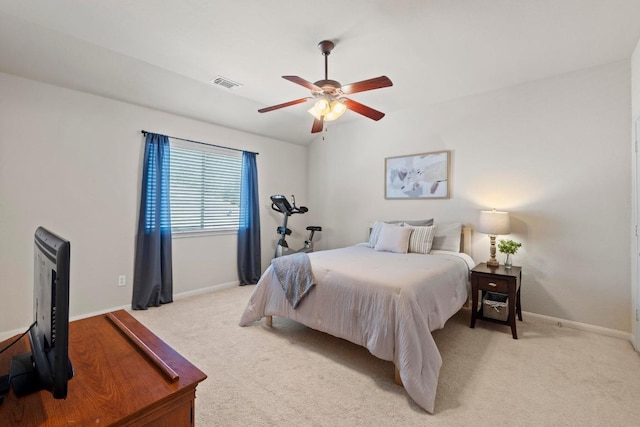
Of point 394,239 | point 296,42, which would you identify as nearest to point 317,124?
point 296,42

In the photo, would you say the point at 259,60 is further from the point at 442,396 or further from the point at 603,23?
the point at 442,396

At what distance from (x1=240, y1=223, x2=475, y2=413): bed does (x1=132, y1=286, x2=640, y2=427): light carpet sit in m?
0.21

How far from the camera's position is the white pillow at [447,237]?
364 centimetres

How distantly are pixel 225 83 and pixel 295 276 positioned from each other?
2426 mm

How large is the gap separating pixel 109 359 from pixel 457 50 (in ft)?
11.0

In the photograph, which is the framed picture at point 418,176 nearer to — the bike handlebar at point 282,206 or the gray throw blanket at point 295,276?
the bike handlebar at point 282,206

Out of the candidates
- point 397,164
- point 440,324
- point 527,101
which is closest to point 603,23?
point 527,101

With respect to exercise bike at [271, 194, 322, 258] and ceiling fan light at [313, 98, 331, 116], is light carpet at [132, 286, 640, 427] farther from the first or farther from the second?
ceiling fan light at [313, 98, 331, 116]

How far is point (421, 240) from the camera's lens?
3.60m

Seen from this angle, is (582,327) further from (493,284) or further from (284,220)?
(284,220)

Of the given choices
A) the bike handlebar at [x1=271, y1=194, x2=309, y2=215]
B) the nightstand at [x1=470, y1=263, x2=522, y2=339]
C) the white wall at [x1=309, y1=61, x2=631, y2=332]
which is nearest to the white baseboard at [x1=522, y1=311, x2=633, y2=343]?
the white wall at [x1=309, y1=61, x2=631, y2=332]

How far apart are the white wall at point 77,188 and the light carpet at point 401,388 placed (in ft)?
3.00

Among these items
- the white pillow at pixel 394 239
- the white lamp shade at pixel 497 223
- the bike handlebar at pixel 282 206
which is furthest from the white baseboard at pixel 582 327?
the bike handlebar at pixel 282 206

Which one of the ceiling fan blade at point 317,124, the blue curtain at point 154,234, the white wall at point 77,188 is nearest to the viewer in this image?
the white wall at point 77,188
